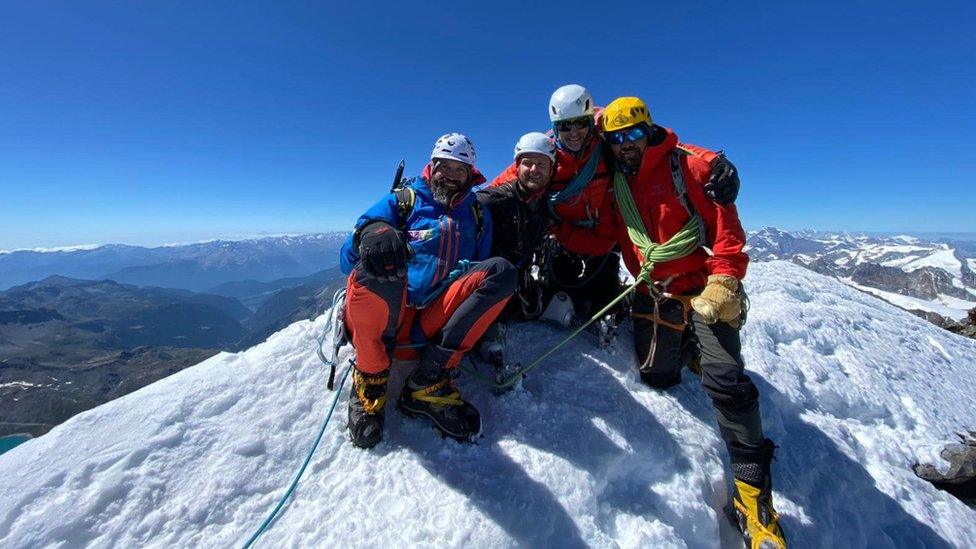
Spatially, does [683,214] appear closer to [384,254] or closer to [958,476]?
[384,254]

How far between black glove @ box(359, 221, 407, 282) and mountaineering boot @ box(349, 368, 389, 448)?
1242 mm

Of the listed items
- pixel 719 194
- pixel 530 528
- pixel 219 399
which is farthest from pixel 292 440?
pixel 719 194

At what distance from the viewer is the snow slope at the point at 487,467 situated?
11.8ft

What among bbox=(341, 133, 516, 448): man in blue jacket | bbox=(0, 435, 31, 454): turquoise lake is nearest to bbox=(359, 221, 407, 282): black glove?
bbox=(341, 133, 516, 448): man in blue jacket

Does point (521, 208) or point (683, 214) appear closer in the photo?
point (683, 214)

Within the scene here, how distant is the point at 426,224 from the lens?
460 cm

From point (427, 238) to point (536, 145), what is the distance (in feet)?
5.94

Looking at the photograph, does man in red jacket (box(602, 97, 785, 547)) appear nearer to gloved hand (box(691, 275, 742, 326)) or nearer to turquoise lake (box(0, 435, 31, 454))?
gloved hand (box(691, 275, 742, 326))

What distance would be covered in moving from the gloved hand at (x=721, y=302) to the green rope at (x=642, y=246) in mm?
619

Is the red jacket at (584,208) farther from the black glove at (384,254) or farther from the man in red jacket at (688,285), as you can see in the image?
→ the black glove at (384,254)

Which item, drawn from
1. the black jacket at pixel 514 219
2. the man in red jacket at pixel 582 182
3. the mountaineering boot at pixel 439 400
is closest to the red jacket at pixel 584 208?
the man in red jacket at pixel 582 182

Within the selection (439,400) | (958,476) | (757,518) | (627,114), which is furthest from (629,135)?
(958,476)

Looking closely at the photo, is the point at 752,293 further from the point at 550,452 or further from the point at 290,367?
the point at 290,367

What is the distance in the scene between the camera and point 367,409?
174 inches
